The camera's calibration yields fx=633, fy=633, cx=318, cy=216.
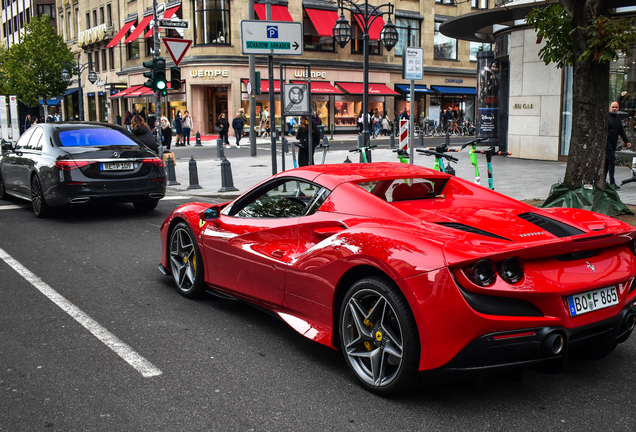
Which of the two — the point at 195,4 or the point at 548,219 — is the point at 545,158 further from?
the point at 195,4

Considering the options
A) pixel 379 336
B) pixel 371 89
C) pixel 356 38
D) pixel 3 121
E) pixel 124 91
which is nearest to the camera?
pixel 379 336

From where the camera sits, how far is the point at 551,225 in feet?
12.4

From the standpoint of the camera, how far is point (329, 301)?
3.83m

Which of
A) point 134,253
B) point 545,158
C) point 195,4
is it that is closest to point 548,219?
point 134,253

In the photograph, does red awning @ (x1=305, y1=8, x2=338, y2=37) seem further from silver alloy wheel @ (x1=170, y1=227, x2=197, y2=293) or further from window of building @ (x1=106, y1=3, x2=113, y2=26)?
silver alloy wheel @ (x1=170, y1=227, x2=197, y2=293)

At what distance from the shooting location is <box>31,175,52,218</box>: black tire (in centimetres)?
1005

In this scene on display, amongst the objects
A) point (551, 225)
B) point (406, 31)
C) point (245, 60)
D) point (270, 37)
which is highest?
point (406, 31)

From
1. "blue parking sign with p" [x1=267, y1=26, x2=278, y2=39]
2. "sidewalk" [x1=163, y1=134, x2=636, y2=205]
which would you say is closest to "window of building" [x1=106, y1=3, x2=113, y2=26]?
"sidewalk" [x1=163, y1=134, x2=636, y2=205]

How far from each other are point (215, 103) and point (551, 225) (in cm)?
4238

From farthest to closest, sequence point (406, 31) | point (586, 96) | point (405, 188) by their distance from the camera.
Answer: point (406, 31) < point (586, 96) < point (405, 188)

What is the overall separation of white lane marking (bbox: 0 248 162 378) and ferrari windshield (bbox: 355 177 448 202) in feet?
A: 5.86

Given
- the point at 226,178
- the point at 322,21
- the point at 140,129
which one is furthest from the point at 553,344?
the point at 322,21

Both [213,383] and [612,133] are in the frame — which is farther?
[612,133]

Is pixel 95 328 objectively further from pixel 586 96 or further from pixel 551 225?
pixel 586 96
